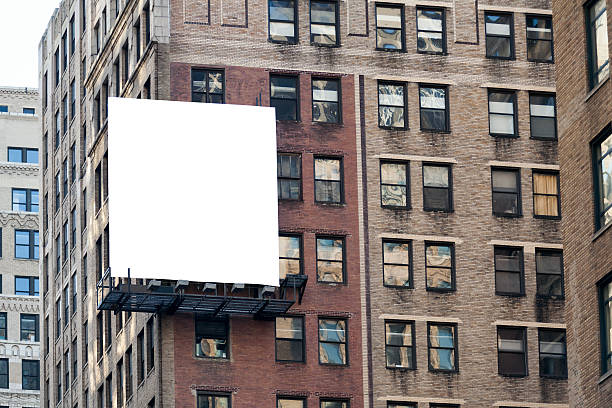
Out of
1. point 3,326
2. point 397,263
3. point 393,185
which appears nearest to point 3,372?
point 3,326

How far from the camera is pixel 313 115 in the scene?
8494cm

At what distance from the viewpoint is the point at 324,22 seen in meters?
86.7

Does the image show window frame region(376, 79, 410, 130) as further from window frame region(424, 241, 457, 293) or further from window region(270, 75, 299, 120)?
window frame region(424, 241, 457, 293)

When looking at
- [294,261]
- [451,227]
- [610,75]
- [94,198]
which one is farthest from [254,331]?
[610,75]

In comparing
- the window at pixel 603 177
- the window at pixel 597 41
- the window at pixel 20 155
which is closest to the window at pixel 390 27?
the window at pixel 597 41

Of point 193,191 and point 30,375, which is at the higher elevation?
point 30,375

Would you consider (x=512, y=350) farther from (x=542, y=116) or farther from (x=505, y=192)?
(x=542, y=116)

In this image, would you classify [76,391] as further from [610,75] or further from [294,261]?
[610,75]

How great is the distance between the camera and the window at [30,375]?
132875 mm

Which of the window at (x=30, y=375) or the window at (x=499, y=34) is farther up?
the window at (x=499, y=34)

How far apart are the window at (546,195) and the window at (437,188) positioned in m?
3.97

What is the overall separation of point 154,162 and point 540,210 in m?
17.8

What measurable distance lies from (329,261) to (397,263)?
123 inches

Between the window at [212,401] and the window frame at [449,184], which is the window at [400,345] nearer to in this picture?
the window frame at [449,184]
